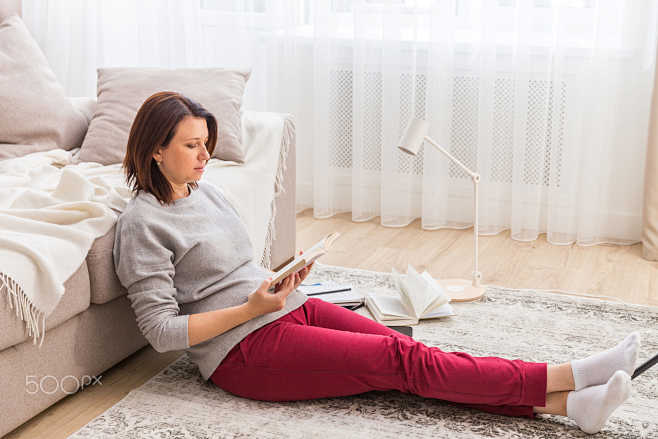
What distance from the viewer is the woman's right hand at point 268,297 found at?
72.7 inches

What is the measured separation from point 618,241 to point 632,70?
2.35 ft

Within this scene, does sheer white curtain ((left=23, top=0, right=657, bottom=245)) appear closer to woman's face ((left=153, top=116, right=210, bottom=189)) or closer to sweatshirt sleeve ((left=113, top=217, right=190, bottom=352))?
woman's face ((left=153, top=116, right=210, bottom=189))

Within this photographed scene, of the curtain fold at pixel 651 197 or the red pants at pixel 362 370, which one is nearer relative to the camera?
the red pants at pixel 362 370

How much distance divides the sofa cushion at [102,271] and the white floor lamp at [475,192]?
99 cm

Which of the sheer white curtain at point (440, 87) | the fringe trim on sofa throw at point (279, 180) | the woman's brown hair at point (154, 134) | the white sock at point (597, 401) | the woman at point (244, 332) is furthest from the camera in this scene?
the sheer white curtain at point (440, 87)

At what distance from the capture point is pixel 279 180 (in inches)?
112

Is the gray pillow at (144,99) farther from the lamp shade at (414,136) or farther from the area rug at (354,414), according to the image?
the area rug at (354,414)

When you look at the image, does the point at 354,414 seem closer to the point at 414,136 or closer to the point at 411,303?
the point at 411,303

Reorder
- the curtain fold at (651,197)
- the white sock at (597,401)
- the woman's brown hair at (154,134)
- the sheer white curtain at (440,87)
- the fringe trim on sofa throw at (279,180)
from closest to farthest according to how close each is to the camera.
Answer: the white sock at (597,401)
the woman's brown hair at (154,134)
the fringe trim on sofa throw at (279,180)
the curtain fold at (651,197)
the sheer white curtain at (440,87)

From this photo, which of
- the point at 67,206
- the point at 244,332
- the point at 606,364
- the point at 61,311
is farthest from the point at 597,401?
the point at 67,206

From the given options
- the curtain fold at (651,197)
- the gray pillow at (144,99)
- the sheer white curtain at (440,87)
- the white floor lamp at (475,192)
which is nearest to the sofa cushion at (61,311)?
the gray pillow at (144,99)

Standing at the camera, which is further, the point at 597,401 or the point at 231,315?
the point at 231,315

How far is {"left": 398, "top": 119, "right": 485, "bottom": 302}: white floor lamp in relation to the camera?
2.55 meters

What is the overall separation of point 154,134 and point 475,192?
4.09ft
